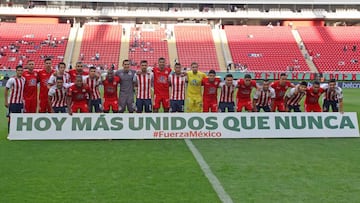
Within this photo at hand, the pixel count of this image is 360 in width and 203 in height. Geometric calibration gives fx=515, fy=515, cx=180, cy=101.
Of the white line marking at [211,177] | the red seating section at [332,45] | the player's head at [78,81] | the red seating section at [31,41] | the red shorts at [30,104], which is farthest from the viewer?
the red seating section at [332,45]

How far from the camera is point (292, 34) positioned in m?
50.5

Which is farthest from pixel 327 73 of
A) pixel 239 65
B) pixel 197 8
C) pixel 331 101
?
pixel 331 101

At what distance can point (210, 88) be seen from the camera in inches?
493

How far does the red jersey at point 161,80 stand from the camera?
41.2ft

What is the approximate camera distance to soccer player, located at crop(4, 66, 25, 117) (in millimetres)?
11812

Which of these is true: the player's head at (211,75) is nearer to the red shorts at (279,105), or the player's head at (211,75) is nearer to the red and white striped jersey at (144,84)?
the red and white striped jersey at (144,84)

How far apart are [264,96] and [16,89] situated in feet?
19.3

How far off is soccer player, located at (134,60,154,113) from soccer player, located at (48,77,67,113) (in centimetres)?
173

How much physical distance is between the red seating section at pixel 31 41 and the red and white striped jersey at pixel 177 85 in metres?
32.1

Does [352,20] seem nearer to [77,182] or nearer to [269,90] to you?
[269,90]

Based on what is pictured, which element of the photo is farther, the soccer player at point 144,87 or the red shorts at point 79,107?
the soccer player at point 144,87

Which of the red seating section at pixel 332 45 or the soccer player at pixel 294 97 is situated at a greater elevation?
the red seating section at pixel 332 45

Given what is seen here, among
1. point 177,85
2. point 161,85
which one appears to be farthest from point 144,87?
point 177,85

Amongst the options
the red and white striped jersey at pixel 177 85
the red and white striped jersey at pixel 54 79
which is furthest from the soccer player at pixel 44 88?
the red and white striped jersey at pixel 177 85
